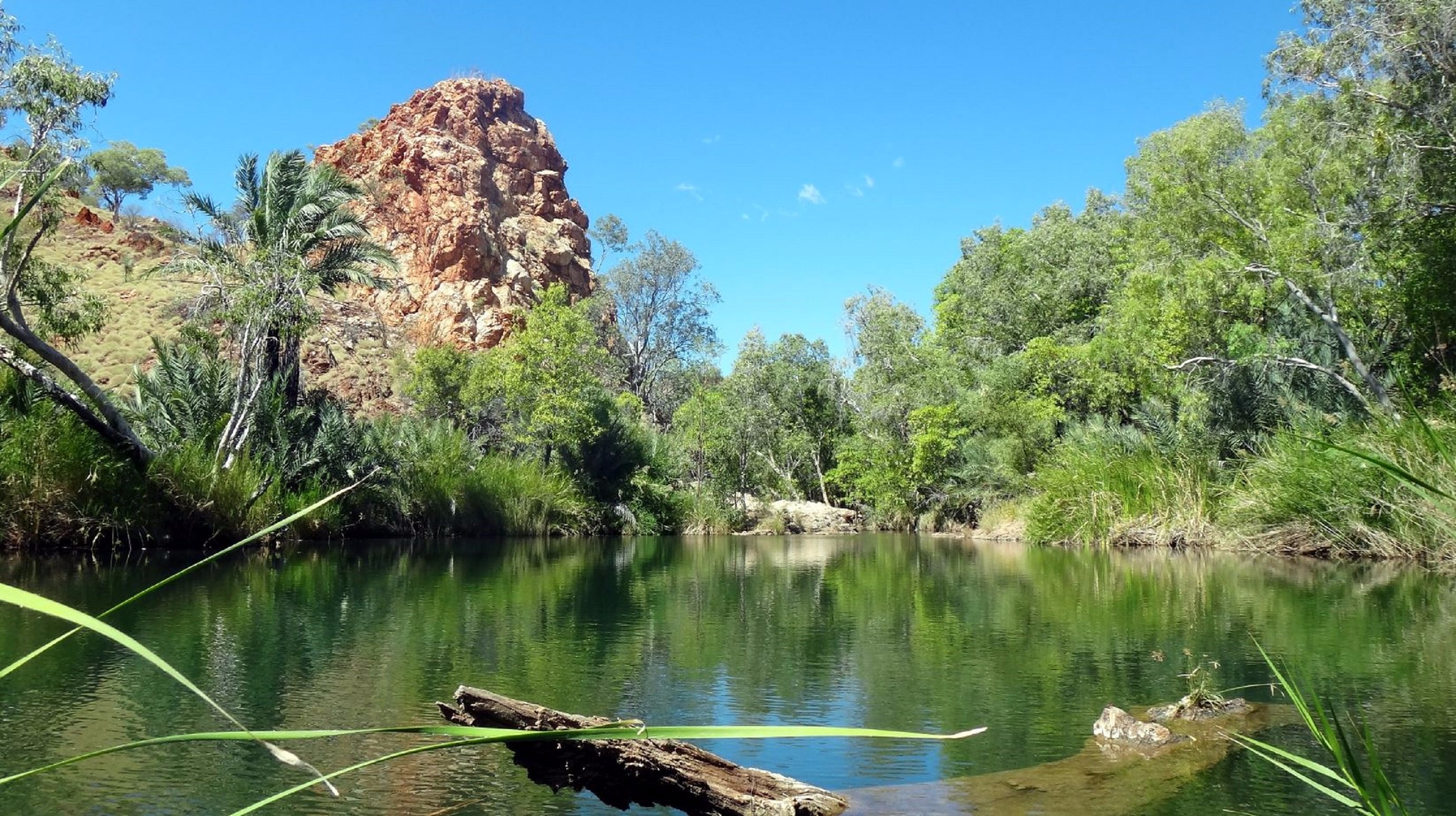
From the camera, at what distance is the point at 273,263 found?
20344 millimetres

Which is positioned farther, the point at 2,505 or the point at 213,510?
the point at 213,510

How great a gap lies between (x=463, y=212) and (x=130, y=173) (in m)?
19.3

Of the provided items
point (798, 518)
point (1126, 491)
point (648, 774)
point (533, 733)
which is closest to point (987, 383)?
point (798, 518)

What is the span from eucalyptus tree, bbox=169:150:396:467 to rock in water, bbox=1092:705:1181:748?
1744cm

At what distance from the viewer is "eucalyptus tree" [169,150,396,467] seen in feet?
65.6

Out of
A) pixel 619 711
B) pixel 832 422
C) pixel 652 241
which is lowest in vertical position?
pixel 619 711

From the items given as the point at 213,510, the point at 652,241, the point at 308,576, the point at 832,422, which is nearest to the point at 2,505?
the point at 213,510

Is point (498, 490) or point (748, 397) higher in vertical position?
point (748, 397)

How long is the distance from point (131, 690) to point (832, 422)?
125ft

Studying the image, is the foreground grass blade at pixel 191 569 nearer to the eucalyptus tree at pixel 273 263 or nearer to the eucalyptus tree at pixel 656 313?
the eucalyptus tree at pixel 273 263

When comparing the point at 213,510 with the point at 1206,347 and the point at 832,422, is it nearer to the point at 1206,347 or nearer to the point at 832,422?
the point at 1206,347

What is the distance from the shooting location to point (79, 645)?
842cm

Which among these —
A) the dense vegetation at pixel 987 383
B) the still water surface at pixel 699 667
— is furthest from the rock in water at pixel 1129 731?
the dense vegetation at pixel 987 383

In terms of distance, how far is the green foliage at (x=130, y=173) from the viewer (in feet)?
187
